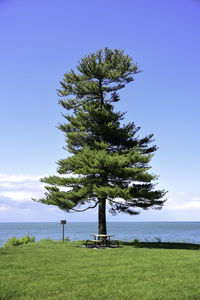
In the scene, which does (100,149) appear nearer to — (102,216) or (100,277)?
(102,216)

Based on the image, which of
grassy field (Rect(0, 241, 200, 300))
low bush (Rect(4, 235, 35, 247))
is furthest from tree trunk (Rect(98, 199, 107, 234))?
low bush (Rect(4, 235, 35, 247))

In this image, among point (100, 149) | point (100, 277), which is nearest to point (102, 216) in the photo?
point (100, 149)

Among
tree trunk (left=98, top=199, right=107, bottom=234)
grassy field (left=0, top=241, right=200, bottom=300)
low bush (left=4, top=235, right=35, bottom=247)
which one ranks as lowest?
low bush (left=4, top=235, right=35, bottom=247)

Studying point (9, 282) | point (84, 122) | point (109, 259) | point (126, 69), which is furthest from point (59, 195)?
point (9, 282)

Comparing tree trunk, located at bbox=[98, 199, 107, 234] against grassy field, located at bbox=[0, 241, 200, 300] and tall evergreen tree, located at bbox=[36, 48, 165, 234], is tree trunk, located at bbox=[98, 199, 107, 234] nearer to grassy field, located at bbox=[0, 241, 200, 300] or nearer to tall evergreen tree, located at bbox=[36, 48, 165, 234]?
tall evergreen tree, located at bbox=[36, 48, 165, 234]

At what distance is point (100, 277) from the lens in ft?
30.3

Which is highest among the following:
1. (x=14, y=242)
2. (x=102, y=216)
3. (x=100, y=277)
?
(x=102, y=216)

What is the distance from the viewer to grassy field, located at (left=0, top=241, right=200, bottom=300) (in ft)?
24.9

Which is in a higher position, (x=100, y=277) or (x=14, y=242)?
(x=100, y=277)

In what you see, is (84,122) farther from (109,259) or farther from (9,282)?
(9,282)

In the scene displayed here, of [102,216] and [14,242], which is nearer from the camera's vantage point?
[102,216]

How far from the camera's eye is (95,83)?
21.7 m

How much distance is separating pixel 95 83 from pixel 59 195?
825 centimetres

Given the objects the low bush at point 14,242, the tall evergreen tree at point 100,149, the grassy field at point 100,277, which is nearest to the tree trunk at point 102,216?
the tall evergreen tree at point 100,149
